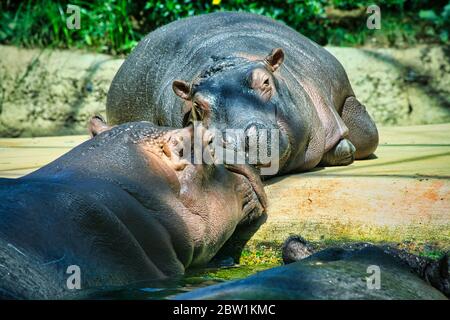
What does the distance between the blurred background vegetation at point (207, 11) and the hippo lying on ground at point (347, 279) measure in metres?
7.71

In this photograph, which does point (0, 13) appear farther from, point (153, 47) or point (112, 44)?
point (153, 47)

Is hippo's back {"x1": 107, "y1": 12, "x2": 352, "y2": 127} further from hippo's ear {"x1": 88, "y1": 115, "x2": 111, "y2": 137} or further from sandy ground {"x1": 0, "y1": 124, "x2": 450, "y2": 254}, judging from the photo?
hippo's ear {"x1": 88, "y1": 115, "x2": 111, "y2": 137}

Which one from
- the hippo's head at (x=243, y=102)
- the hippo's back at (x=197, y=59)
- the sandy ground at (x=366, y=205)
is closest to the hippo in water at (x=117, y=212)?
the sandy ground at (x=366, y=205)

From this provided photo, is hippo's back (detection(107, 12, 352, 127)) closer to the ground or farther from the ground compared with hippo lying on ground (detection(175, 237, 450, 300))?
closer to the ground

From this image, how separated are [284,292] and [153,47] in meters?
5.43

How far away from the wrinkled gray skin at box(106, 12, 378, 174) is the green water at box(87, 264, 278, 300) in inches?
52.5

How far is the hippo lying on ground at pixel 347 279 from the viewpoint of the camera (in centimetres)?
340

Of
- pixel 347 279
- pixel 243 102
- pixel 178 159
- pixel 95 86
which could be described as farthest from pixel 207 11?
pixel 347 279

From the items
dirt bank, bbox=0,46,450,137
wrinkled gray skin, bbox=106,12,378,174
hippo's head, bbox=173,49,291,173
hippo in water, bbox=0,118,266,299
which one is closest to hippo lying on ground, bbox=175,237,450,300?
hippo in water, bbox=0,118,266,299

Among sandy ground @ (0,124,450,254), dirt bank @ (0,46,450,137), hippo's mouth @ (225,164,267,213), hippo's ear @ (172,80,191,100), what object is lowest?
dirt bank @ (0,46,450,137)

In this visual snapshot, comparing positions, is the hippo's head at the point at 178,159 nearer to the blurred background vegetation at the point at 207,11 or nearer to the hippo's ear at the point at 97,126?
the hippo's ear at the point at 97,126

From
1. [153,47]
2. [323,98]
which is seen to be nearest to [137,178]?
[323,98]

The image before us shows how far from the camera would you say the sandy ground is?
5.69 m

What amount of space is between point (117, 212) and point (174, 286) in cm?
43
